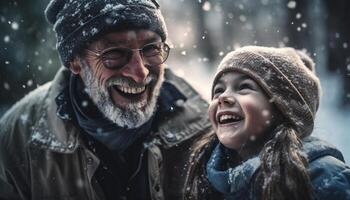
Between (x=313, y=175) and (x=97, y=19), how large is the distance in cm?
156

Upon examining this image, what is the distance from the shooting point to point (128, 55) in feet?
10.7

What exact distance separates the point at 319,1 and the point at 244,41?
2.14 m

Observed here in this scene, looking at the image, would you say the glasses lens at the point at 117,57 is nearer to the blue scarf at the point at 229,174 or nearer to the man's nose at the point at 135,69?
the man's nose at the point at 135,69

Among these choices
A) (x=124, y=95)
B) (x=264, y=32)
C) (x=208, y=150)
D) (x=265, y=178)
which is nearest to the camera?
(x=265, y=178)

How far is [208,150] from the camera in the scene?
307 cm

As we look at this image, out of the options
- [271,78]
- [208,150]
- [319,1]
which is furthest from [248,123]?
[319,1]

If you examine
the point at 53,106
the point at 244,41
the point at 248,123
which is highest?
the point at 248,123

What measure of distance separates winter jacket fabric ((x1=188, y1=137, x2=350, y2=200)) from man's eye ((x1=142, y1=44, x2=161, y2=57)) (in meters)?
0.85

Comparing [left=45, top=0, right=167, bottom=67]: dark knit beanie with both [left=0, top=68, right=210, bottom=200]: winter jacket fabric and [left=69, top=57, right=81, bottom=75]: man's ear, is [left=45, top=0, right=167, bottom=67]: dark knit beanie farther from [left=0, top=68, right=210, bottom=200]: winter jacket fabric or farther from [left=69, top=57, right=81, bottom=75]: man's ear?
[left=0, top=68, right=210, bottom=200]: winter jacket fabric

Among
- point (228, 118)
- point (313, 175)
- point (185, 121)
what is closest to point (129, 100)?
point (185, 121)

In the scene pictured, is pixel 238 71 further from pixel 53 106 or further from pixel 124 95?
pixel 53 106

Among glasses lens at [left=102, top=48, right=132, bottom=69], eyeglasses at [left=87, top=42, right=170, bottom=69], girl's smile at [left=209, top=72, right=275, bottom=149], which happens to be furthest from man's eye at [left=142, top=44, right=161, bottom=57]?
girl's smile at [left=209, top=72, right=275, bottom=149]

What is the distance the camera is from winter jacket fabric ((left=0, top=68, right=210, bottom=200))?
3.41 metres

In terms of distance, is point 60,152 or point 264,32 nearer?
point 60,152
